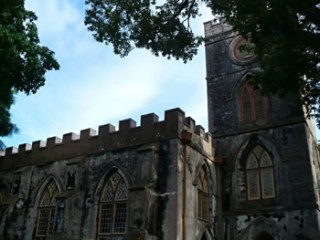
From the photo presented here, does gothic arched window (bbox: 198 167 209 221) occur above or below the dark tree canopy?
below

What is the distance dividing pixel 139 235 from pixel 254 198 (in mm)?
6884

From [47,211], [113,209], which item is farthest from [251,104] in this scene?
[47,211]

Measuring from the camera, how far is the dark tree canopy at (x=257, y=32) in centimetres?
1001

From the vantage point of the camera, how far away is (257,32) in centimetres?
1195

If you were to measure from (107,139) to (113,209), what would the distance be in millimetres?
3435

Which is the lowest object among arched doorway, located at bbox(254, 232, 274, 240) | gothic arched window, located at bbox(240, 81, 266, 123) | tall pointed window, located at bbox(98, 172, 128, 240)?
arched doorway, located at bbox(254, 232, 274, 240)

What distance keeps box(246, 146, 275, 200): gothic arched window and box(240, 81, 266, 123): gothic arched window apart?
6.08 feet

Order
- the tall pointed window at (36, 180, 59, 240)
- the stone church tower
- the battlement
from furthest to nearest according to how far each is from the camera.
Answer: the tall pointed window at (36, 180, 59, 240) < the stone church tower < the battlement

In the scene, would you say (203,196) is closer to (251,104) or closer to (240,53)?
(251,104)

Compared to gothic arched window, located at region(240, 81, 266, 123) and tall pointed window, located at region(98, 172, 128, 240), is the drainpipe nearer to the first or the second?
tall pointed window, located at region(98, 172, 128, 240)

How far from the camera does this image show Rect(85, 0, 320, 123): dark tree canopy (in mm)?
10008

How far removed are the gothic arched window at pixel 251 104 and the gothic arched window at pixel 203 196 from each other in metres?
4.26

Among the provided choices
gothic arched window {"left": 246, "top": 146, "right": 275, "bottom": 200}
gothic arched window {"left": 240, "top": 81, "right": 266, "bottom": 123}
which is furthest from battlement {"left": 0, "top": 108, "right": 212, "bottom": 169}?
gothic arched window {"left": 240, "top": 81, "right": 266, "bottom": 123}

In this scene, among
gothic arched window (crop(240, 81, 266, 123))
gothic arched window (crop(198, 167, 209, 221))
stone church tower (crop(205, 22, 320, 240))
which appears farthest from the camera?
gothic arched window (crop(240, 81, 266, 123))
